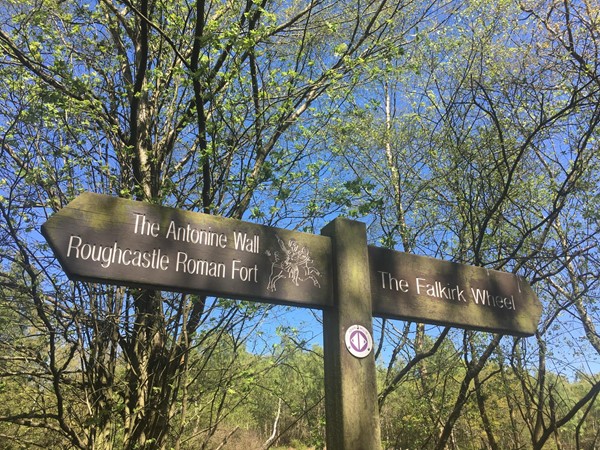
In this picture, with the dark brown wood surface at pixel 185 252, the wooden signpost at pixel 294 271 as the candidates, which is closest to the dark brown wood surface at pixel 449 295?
the wooden signpost at pixel 294 271

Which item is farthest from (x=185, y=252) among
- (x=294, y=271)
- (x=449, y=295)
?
(x=449, y=295)

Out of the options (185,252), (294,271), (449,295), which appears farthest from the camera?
(449,295)

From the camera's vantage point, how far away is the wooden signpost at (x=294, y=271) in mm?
1714

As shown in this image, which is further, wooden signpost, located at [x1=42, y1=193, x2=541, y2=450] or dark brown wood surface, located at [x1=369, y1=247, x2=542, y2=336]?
dark brown wood surface, located at [x1=369, y1=247, x2=542, y2=336]

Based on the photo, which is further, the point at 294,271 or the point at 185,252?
the point at 294,271

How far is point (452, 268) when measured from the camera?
2.38 meters

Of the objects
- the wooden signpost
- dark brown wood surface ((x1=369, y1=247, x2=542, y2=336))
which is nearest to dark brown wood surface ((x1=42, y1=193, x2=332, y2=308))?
the wooden signpost

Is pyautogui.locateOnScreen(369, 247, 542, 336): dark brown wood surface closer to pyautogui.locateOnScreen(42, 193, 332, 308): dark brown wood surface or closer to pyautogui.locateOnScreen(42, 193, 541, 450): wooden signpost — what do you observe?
pyautogui.locateOnScreen(42, 193, 541, 450): wooden signpost

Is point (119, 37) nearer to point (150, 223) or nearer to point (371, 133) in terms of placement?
point (150, 223)

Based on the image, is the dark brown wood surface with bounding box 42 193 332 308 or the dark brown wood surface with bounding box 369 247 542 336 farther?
the dark brown wood surface with bounding box 369 247 542 336

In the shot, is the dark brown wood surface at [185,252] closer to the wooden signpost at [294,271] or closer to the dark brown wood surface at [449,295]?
the wooden signpost at [294,271]

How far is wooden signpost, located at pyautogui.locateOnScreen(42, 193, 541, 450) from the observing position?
67.5 inches

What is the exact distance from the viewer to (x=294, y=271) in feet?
6.49

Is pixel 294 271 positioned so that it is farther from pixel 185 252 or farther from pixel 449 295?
pixel 449 295
